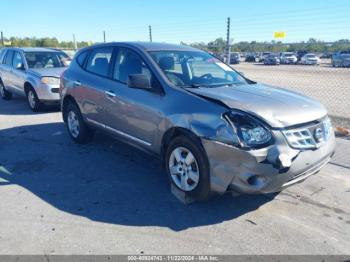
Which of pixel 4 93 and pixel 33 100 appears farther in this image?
pixel 4 93

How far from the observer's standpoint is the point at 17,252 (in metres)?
2.89

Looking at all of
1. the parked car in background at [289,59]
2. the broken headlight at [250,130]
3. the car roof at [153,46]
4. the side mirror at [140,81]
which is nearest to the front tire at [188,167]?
the broken headlight at [250,130]

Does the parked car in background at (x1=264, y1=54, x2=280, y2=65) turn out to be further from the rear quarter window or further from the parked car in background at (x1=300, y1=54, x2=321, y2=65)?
the rear quarter window

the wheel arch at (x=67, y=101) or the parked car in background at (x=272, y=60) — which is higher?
the parked car in background at (x=272, y=60)

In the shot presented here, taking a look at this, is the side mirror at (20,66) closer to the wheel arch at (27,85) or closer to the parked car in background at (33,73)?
the parked car in background at (33,73)

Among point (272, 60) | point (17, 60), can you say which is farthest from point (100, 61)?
point (272, 60)

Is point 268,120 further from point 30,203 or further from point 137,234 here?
point 30,203

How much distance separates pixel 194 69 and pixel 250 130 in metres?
1.72

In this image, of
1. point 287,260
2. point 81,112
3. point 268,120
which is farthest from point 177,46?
point 287,260

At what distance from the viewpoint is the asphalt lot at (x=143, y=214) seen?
300 cm

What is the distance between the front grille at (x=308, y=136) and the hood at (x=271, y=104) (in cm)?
8

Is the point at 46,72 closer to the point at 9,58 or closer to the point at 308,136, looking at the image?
the point at 9,58

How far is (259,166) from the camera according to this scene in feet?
10.1

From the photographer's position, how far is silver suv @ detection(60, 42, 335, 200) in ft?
10.4
